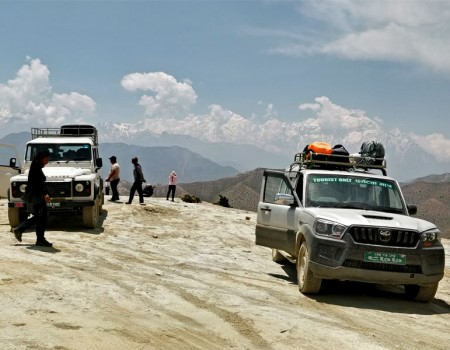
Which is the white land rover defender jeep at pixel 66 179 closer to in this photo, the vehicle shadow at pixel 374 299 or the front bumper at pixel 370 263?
the vehicle shadow at pixel 374 299

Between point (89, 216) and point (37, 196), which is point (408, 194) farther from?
point (37, 196)

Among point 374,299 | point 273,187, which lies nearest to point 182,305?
point 374,299

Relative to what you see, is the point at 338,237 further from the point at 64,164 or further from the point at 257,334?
the point at 64,164

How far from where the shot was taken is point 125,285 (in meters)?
6.96

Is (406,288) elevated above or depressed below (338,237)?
below

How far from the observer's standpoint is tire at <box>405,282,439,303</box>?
7090mm

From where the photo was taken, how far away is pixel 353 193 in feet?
26.3

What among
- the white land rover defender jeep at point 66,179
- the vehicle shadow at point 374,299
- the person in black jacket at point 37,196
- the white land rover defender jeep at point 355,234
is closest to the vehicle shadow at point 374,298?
the vehicle shadow at point 374,299

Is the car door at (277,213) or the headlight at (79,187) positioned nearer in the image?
the car door at (277,213)

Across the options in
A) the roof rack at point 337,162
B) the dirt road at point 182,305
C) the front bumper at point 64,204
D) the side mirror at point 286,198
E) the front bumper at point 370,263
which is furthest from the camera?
the front bumper at point 64,204

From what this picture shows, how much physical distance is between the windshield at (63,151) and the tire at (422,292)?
10129mm

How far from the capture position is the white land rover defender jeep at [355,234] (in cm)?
669

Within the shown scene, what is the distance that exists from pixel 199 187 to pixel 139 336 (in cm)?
9526

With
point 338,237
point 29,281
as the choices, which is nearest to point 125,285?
point 29,281
